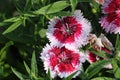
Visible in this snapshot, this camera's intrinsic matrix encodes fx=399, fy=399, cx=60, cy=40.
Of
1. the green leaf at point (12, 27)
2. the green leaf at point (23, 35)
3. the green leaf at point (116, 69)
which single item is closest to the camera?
the green leaf at point (116, 69)

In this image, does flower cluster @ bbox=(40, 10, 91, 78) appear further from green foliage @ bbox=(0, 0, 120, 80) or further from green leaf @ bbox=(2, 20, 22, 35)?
green leaf @ bbox=(2, 20, 22, 35)

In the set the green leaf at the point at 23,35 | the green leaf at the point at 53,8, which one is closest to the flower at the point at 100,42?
the green leaf at the point at 53,8

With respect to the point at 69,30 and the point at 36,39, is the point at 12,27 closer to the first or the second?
the point at 36,39

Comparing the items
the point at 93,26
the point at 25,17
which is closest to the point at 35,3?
the point at 25,17

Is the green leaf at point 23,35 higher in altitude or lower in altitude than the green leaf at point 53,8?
lower

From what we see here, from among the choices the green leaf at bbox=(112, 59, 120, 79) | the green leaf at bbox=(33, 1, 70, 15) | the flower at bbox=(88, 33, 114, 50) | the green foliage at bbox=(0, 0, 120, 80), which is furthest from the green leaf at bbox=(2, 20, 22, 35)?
the green leaf at bbox=(112, 59, 120, 79)

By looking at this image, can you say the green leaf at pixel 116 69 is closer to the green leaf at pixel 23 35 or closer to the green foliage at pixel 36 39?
the green foliage at pixel 36 39
